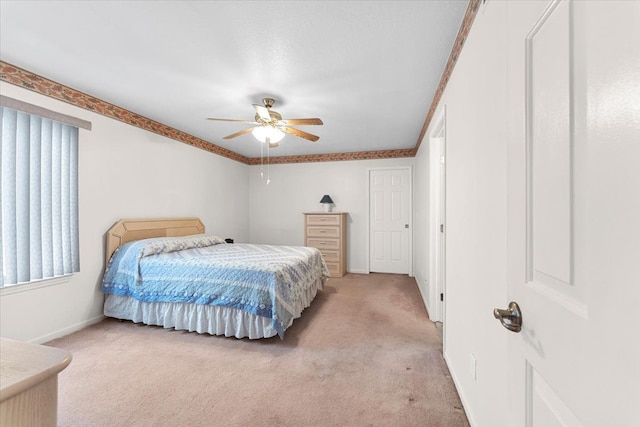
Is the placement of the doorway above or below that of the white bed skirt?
above

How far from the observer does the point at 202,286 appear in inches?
98.3

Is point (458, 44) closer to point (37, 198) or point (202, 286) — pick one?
point (202, 286)

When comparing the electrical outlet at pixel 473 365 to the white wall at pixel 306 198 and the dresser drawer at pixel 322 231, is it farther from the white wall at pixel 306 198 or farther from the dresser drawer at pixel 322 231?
the white wall at pixel 306 198

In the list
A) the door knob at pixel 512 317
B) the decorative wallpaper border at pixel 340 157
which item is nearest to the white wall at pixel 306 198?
the decorative wallpaper border at pixel 340 157

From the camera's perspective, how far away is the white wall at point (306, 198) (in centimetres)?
505

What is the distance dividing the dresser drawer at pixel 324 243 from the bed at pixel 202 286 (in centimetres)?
167

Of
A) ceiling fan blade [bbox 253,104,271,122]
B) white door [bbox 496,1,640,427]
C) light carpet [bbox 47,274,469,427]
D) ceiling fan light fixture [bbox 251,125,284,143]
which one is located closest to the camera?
white door [bbox 496,1,640,427]

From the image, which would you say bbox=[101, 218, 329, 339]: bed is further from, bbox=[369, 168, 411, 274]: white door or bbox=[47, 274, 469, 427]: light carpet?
bbox=[369, 168, 411, 274]: white door

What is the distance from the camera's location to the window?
2.16 m

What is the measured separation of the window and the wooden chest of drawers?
322cm

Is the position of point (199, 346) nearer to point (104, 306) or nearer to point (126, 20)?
point (104, 306)

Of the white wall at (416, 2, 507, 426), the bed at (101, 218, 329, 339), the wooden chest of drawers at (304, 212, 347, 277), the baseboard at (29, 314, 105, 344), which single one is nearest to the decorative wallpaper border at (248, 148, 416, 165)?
the wooden chest of drawers at (304, 212, 347, 277)

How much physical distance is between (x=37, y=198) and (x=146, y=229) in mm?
1051

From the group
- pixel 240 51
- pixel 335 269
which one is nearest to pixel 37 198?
pixel 240 51
